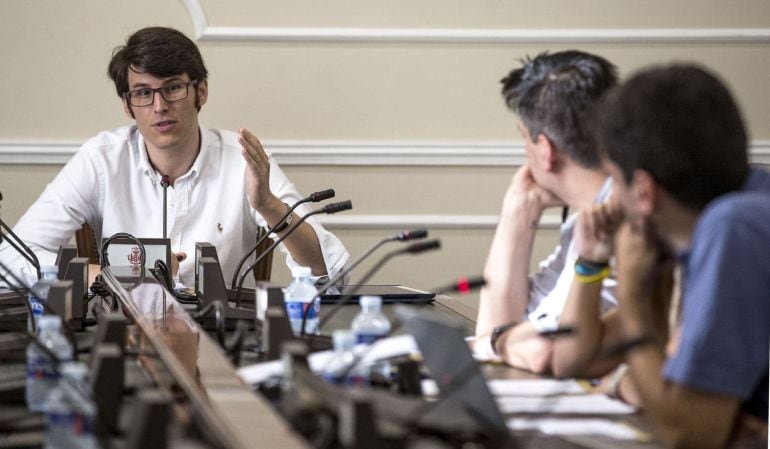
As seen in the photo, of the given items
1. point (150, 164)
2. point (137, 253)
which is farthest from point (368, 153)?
point (137, 253)

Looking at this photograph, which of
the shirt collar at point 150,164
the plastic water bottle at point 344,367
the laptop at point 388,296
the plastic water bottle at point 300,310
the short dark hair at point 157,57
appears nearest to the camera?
the plastic water bottle at point 344,367

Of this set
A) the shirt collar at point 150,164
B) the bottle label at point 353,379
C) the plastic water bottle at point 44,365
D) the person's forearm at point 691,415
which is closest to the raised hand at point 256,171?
the shirt collar at point 150,164

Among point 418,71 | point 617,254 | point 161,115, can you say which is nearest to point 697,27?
point 418,71

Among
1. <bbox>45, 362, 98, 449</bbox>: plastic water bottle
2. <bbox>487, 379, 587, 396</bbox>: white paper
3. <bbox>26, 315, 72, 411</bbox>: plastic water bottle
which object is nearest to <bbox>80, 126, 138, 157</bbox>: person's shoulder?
<bbox>26, 315, 72, 411</bbox>: plastic water bottle

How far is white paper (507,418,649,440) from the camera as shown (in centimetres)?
135

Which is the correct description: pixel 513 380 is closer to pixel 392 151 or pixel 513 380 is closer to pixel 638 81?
pixel 638 81

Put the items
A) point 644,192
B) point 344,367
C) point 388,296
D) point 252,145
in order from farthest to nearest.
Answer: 1. point 252,145
2. point 388,296
3. point 344,367
4. point 644,192

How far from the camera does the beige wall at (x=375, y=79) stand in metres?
3.92

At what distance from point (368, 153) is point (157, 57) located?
940 millimetres

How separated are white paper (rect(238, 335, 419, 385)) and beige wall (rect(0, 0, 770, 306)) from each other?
219 cm

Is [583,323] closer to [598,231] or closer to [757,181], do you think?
[598,231]

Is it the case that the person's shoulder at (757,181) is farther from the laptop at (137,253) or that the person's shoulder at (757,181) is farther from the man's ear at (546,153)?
the laptop at (137,253)

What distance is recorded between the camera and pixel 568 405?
4.97 feet

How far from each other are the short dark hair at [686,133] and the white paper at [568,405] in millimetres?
327
